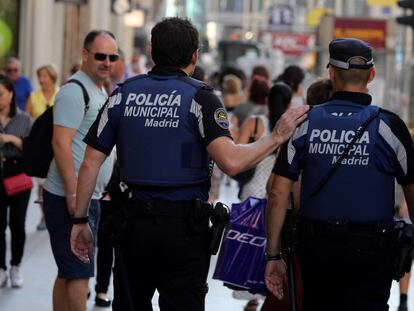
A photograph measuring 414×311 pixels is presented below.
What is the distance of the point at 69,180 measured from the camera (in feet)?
23.5

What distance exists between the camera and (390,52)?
38.3 metres

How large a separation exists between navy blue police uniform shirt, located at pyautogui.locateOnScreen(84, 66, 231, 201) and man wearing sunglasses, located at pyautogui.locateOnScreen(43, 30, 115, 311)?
1.45 m

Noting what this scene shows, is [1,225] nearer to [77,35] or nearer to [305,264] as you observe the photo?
[305,264]

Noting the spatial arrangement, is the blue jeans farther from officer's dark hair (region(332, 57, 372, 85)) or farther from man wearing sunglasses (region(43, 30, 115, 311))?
officer's dark hair (region(332, 57, 372, 85))

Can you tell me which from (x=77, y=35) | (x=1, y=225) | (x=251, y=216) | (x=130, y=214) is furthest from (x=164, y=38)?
(x=77, y=35)

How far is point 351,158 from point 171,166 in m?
0.84

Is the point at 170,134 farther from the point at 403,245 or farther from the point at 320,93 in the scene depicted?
the point at 320,93

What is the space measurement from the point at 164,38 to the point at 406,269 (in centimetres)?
160

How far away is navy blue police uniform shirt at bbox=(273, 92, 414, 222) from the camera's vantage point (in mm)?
5770

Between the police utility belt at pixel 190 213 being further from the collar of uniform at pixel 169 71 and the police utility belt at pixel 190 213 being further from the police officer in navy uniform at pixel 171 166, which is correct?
the collar of uniform at pixel 169 71

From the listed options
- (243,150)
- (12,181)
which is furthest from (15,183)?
(243,150)

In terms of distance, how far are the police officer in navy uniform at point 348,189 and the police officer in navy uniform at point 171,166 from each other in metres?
0.23

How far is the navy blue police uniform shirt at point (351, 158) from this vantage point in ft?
18.9

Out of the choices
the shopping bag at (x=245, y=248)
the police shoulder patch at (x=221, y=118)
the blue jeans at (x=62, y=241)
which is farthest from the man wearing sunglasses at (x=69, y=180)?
the police shoulder patch at (x=221, y=118)
